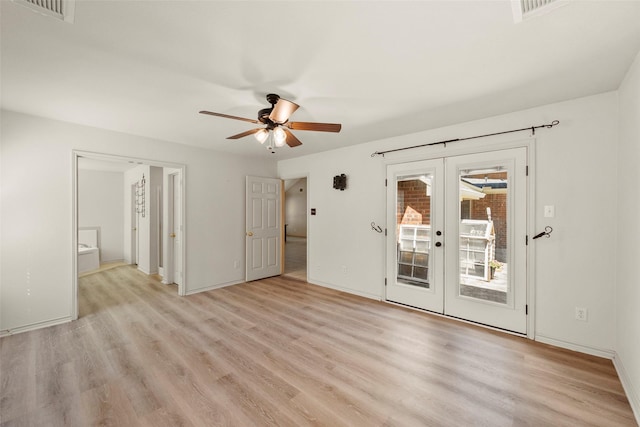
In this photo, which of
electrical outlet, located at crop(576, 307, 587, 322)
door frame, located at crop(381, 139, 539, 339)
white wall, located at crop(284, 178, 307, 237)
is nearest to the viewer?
electrical outlet, located at crop(576, 307, 587, 322)

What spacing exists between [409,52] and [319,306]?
3.24m

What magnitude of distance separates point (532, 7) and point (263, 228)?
4.80 meters

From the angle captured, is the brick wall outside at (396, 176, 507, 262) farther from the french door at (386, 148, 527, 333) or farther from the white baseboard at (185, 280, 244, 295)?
the white baseboard at (185, 280, 244, 295)

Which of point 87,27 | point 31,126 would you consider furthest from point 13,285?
point 87,27

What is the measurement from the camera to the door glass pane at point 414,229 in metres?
3.64

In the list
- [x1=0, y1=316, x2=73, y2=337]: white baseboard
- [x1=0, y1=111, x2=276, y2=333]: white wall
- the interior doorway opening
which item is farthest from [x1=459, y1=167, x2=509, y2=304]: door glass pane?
the interior doorway opening

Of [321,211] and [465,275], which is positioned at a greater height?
[321,211]

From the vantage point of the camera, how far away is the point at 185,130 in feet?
11.9

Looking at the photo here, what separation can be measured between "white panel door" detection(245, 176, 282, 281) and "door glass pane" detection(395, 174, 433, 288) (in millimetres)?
2689

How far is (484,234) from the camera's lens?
3.18 meters

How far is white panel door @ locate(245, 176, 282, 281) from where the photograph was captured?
517 centimetres

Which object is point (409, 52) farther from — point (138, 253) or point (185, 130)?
point (138, 253)

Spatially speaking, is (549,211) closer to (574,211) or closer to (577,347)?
(574,211)

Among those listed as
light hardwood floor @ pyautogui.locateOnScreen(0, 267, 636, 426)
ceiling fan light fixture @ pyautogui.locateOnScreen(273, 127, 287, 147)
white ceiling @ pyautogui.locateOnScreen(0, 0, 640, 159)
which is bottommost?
light hardwood floor @ pyautogui.locateOnScreen(0, 267, 636, 426)
